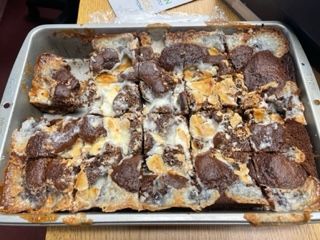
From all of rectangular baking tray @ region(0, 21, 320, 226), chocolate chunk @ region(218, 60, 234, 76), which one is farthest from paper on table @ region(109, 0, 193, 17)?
chocolate chunk @ region(218, 60, 234, 76)

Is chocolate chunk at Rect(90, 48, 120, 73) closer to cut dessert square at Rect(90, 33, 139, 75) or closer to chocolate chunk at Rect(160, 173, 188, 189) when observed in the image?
cut dessert square at Rect(90, 33, 139, 75)

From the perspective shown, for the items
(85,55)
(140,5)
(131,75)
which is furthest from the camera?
(140,5)

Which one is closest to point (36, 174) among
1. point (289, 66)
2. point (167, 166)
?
point (167, 166)

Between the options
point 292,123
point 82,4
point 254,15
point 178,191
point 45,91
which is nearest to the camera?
point 178,191

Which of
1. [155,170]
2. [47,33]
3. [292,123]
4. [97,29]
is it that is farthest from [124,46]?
[292,123]

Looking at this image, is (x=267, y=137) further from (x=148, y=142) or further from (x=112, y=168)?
(x=112, y=168)

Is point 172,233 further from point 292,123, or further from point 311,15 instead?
point 311,15
